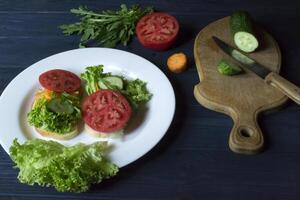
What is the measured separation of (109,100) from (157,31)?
34cm

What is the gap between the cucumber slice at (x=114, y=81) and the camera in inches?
49.3

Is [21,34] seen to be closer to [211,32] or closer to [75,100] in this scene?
[75,100]

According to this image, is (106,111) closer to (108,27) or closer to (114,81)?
(114,81)

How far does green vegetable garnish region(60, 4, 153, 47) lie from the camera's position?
4.83ft

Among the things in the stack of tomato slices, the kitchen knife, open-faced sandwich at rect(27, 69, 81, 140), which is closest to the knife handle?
the kitchen knife

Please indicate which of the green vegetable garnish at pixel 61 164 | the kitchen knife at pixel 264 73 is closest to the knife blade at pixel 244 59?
the kitchen knife at pixel 264 73

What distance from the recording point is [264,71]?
1.30 metres

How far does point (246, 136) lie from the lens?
1.17 m

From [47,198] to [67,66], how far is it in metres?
0.42

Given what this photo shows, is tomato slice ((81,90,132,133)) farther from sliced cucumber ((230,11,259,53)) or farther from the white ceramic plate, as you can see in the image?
sliced cucumber ((230,11,259,53))

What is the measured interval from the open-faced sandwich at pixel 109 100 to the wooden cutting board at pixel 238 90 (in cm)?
17

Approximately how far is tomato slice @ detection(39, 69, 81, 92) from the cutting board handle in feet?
1.43

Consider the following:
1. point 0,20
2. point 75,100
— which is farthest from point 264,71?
point 0,20

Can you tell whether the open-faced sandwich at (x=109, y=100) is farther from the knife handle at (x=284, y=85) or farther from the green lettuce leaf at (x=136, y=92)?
the knife handle at (x=284, y=85)
